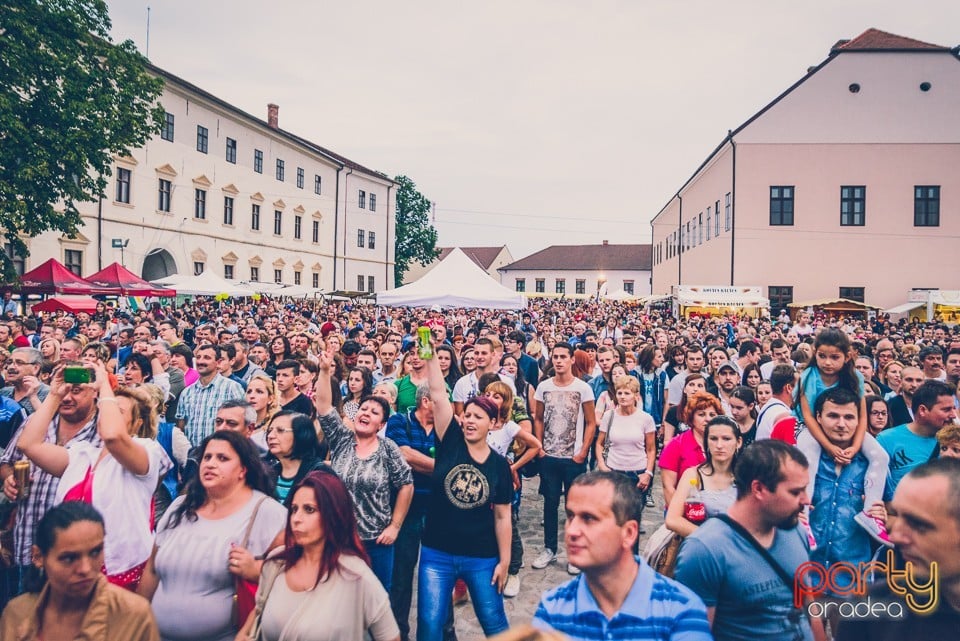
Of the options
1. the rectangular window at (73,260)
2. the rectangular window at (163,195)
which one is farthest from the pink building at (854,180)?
the rectangular window at (73,260)

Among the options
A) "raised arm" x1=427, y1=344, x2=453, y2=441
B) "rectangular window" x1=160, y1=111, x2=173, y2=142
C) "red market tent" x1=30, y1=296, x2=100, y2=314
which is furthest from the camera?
"rectangular window" x1=160, y1=111, x2=173, y2=142

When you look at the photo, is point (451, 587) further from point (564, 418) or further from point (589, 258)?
point (589, 258)

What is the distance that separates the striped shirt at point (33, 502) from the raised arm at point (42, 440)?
15 centimetres

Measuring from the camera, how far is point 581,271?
76.6 m

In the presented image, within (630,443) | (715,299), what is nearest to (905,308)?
(715,299)

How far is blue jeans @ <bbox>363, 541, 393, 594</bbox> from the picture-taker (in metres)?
3.88

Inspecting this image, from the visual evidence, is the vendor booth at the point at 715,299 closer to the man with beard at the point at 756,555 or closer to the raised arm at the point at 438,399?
the raised arm at the point at 438,399

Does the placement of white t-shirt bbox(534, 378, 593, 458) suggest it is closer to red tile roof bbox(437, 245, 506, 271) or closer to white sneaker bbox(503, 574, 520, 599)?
white sneaker bbox(503, 574, 520, 599)

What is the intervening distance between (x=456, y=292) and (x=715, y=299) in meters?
17.8

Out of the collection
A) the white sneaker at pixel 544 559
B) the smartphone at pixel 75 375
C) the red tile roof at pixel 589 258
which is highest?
the red tile roof at pixel 589 258

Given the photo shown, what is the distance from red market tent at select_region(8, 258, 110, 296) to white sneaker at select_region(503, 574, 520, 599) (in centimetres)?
1535

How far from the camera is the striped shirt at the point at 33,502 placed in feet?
11.2

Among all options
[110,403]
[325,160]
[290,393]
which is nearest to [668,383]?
[290,393]

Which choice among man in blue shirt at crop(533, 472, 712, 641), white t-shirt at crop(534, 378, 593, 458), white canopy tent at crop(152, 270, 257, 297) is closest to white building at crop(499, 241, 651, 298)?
white canopy tent at crop(152, 270, 257, 297)
